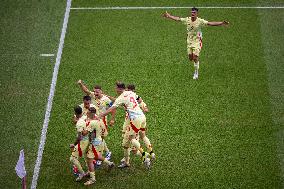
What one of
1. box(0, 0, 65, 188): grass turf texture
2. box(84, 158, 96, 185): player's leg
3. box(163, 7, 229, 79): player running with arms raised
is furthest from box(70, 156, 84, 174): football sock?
box(163, 7, 229, 79): player running with arms raised

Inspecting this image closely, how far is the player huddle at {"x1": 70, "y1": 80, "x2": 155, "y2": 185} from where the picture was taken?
13.5 m

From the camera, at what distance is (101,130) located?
13.6 m

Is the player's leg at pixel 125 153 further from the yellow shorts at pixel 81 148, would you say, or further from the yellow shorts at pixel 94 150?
the yellow shorts at pixel 81 148

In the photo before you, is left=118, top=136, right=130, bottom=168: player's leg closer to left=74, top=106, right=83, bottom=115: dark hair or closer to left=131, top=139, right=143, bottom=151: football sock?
left=131, top=139, right=143, bottom=151: football sock

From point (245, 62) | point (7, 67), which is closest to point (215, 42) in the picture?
point (245, 62)

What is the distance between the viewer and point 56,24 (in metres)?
20.0

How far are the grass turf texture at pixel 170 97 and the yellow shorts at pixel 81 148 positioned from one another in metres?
0.79

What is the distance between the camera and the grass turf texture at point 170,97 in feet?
47.5

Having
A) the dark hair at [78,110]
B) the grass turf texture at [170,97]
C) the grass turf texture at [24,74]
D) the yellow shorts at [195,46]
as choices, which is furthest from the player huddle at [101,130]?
the yellow shorts at [195,46]

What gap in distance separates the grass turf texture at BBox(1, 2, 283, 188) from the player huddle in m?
0.36

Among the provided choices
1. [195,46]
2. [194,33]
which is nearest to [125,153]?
[195,46]

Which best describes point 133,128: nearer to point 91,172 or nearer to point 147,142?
point 147,142

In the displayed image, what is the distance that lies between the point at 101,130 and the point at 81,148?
0.56m

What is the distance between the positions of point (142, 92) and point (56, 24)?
426 cm
